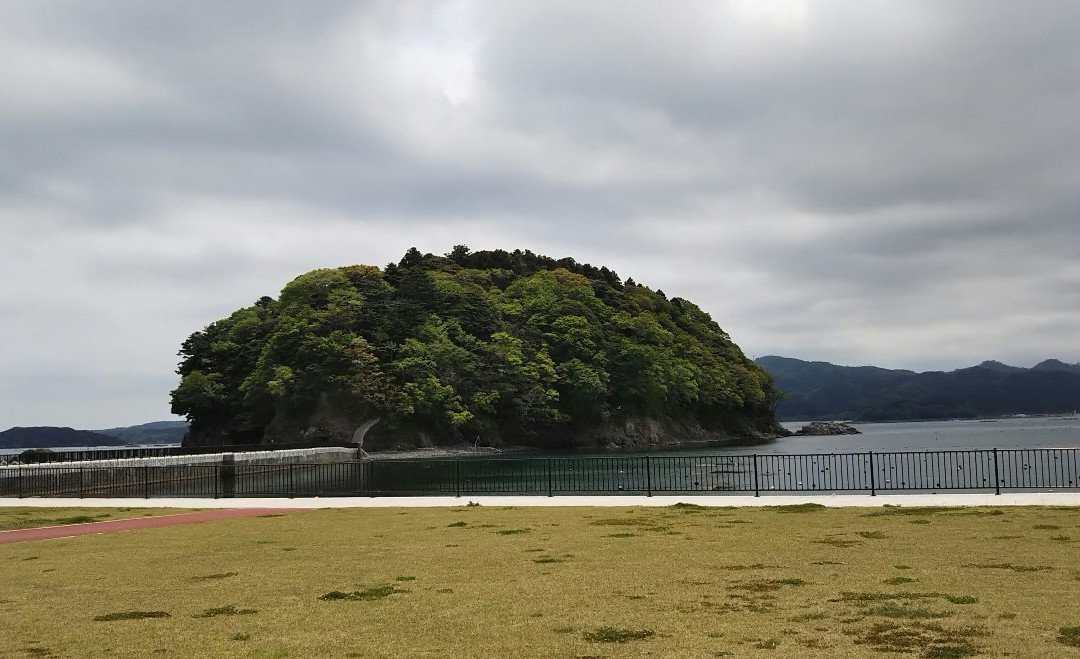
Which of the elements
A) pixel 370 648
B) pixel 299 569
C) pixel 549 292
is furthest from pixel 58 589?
pixel 549 292

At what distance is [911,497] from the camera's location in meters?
21.6

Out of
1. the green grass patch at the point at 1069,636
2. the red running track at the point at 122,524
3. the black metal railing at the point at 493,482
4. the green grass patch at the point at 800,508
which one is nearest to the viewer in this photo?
the green grass patch at the point at 1069,636

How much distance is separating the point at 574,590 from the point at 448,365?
3339 inches

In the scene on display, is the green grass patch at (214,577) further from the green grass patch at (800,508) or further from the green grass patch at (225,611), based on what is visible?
the green grass patch at (800,508)

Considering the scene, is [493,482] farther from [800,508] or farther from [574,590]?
[574,590]

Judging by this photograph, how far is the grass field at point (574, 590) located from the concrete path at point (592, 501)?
2.70 metres

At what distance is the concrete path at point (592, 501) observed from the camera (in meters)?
20.4

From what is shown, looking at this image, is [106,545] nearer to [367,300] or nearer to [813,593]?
[813,593]

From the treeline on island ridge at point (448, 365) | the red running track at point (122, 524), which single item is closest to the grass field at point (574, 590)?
the red running track at point (122, 524)

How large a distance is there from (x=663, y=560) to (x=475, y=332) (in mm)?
90829

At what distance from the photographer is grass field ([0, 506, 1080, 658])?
768 centimetres

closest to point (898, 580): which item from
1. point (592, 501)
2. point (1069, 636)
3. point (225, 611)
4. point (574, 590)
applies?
point (1069, 636)

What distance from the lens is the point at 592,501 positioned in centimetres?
2422

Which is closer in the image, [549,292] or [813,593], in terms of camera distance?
[813,593]
